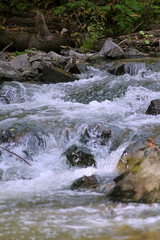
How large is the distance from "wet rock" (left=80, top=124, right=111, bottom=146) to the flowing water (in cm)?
7

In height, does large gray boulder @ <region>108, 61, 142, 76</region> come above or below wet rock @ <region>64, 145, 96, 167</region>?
above

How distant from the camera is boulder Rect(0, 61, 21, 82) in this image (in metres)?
8.42

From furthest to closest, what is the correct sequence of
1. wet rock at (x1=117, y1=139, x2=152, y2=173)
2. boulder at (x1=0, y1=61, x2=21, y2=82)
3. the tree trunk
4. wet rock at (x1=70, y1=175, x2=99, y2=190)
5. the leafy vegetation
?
the leafy vegetation, the tree trunk, boulder at (x1=0, y1=61, x2=21, y2=82), wet rock at (x1=117, y1=139, x2=152, y2=173), wet rock at (x1=70, y1=175, x2=99, y2=190)

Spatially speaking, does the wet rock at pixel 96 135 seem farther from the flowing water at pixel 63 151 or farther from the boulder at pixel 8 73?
the boulder at pixel 8 73

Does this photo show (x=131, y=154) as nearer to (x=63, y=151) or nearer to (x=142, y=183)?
(x=142, y=183)

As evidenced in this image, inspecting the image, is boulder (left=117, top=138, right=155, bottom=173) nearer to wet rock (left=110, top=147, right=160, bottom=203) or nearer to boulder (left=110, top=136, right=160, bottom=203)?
boulder (left=110, top=136, right=160, bottom=203)

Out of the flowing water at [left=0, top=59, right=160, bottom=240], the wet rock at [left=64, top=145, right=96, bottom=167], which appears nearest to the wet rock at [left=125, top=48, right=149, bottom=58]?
the flowing water at [left=0, top=59, right=160, bottom=240]

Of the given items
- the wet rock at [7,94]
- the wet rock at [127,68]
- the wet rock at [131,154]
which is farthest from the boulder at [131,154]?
the wet rock at [127,68]

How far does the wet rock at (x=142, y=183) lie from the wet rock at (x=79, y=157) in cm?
122

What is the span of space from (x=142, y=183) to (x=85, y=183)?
0.84m

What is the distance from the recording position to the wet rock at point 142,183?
10.6ft

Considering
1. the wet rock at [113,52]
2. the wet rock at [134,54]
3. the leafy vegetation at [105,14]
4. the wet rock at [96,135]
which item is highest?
the leafy vegetation at [105,14]

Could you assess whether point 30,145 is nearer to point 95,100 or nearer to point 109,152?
point 109,152

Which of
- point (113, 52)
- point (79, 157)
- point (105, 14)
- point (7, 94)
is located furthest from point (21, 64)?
point (105, 14)
